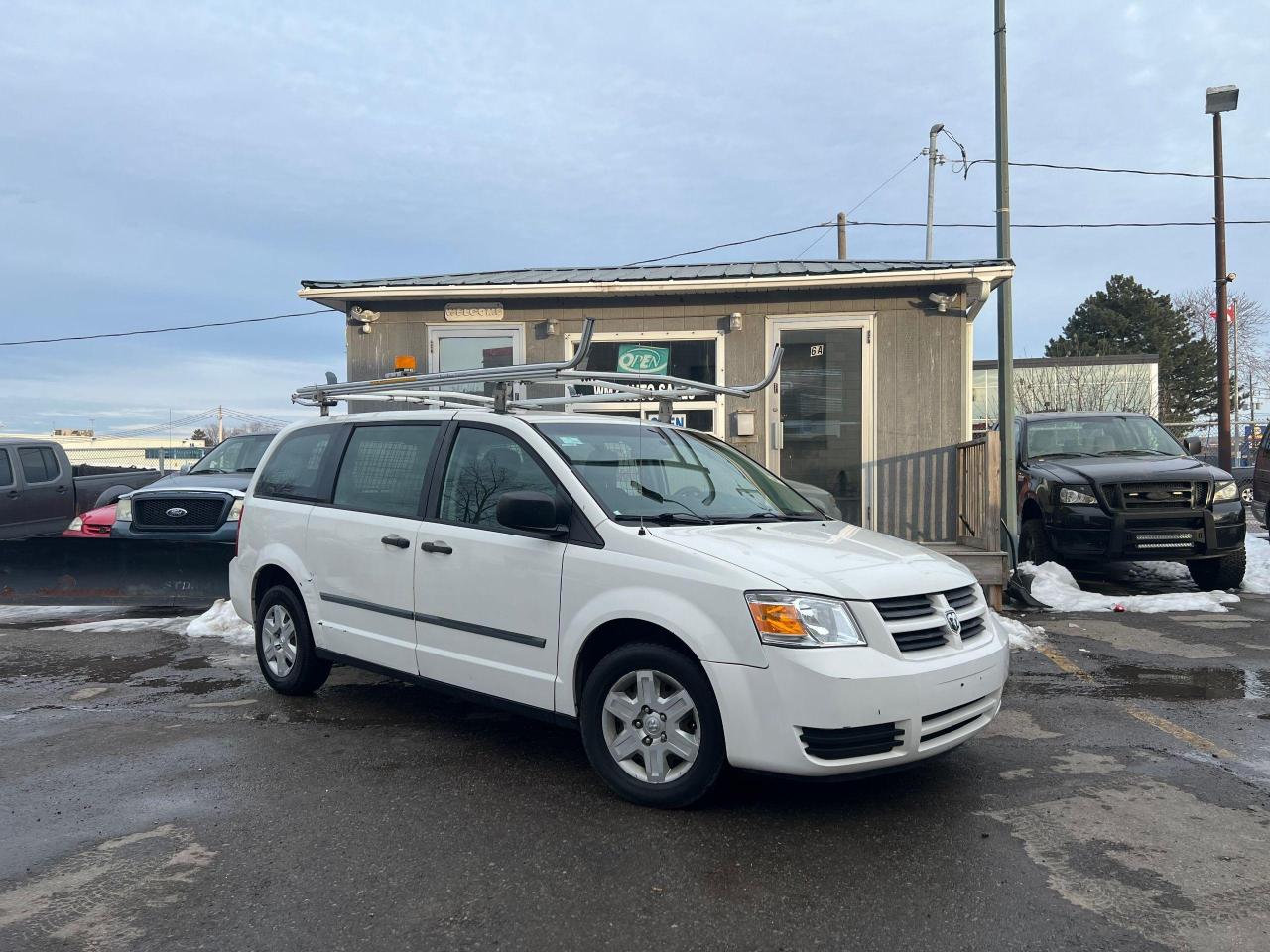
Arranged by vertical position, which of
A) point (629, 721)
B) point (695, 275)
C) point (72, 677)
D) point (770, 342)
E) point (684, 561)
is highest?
point (695, 275)

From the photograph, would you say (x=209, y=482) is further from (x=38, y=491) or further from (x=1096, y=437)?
(x=1096, y=437)

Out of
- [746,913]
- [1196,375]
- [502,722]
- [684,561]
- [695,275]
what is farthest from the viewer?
[1196,375]

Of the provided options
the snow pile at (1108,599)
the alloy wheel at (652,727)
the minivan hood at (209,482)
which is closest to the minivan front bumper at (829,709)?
the alloy wheel at (652,727)

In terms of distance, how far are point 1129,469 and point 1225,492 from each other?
88cm

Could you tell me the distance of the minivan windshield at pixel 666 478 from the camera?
14.4 ft

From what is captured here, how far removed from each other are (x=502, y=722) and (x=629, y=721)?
5.24ft

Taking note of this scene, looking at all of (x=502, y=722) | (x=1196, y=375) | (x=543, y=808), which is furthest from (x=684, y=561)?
(x=1196, y=375)

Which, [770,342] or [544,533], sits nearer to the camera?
[544,533]

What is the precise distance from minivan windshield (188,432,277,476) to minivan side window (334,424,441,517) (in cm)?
522

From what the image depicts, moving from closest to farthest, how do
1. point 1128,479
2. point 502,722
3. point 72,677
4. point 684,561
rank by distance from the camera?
point 684,561, point 502,722, point 72,677, point 1128,479

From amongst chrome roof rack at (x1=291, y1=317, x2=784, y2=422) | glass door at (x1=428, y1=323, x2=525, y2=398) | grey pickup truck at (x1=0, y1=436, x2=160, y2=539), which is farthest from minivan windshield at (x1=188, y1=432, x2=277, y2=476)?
chrome roof rack at (x1=291, y1=317, x2=784, y2=422)

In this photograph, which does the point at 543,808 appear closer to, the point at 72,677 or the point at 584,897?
the point at 584,897

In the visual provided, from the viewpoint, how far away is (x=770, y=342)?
418 inches

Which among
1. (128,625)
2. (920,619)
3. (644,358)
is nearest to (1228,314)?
→ (644,358)
